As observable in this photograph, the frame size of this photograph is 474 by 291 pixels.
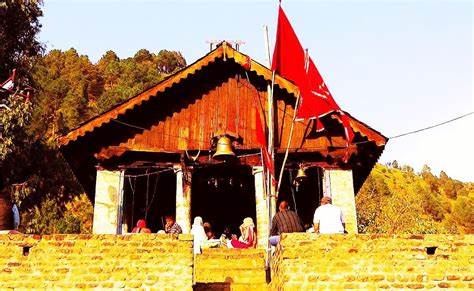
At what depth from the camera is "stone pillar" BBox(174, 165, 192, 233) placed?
16109 mm

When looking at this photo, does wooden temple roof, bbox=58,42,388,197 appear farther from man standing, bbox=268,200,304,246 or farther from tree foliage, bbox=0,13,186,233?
man standing, bbox=268,200,304,246

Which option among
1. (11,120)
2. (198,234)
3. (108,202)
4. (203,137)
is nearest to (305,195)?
(203,137)

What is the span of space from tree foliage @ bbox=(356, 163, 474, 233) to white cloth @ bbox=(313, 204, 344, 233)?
29.0 m

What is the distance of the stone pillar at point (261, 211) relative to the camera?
15.8 m

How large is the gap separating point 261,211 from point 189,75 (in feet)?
14.7

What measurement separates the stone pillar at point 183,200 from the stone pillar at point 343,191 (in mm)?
3988

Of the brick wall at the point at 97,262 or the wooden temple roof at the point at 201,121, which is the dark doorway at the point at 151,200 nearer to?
the wooden temple roof at the point at 201,121

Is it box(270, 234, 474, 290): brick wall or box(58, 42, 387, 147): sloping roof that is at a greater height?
box(58, 42, 387, 147): sloping roof

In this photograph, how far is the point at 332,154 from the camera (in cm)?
1642

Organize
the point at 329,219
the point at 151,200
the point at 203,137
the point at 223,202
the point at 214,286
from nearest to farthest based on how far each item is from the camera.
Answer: the point at 329,219 → the point at 214,286 → the point at 203,137 → the point at 151,200 → the point at 223,202

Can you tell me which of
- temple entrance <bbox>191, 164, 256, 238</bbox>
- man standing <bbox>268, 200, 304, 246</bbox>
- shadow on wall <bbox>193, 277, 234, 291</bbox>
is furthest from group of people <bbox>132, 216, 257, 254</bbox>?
temple entrance <bbox>191, 164, 256, 238</bbox>

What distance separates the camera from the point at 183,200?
16.3 metres

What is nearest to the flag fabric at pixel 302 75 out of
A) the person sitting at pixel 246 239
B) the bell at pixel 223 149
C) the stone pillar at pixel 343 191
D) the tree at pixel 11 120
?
the stone pillar at pixel 343 191

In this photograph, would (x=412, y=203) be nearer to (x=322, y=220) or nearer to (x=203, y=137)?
(x=203, y=137)
